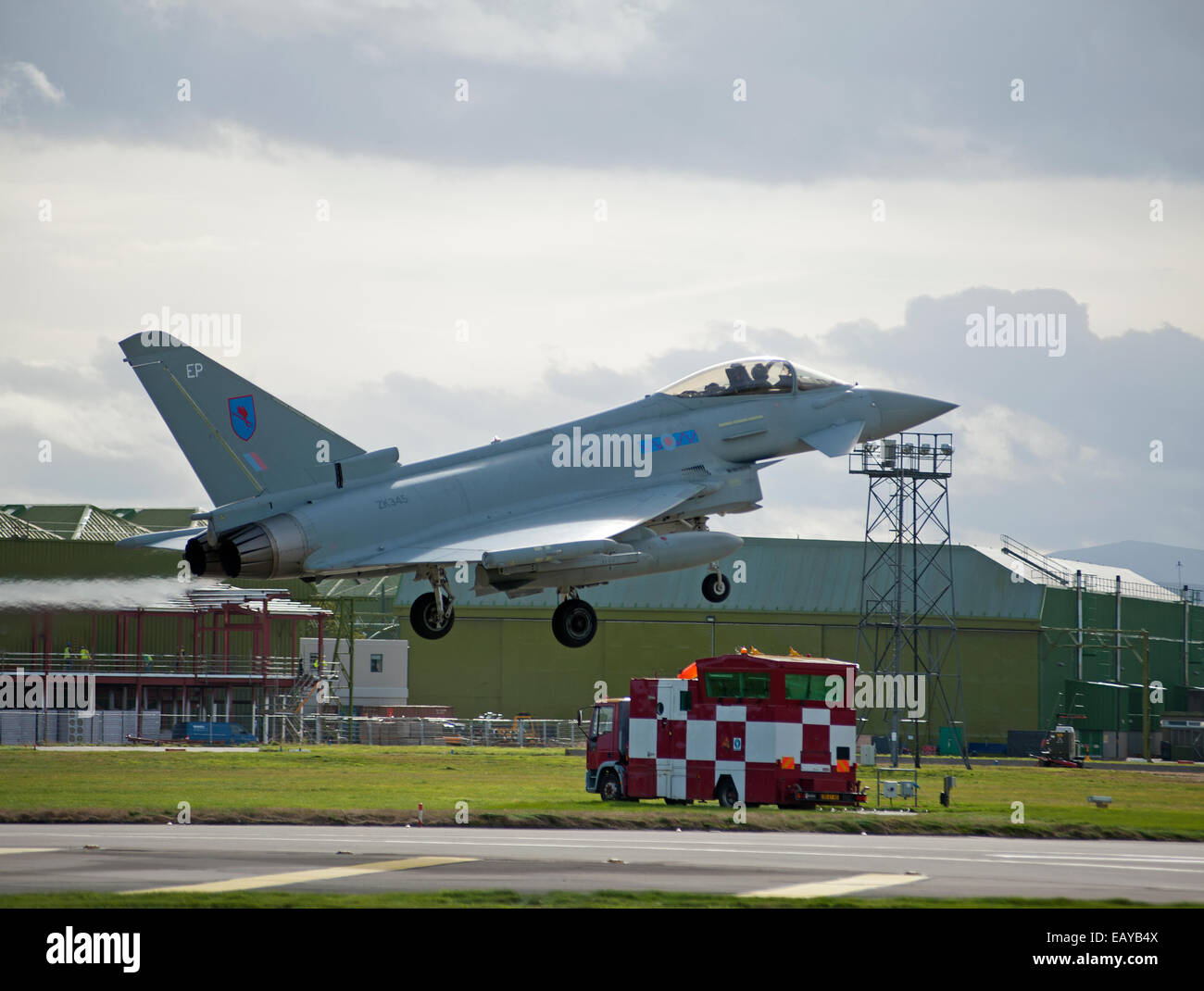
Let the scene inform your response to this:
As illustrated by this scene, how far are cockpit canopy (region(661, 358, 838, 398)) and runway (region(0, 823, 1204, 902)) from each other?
799 cm

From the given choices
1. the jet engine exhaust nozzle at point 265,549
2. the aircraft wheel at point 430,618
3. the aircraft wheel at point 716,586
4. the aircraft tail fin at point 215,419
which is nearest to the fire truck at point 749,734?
the aircraft wheel at point 716,586

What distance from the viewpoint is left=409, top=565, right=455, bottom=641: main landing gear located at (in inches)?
1011

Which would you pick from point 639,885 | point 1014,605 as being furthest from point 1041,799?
point 1014,605

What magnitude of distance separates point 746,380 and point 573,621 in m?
5.55

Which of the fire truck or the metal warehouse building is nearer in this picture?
the fire truck

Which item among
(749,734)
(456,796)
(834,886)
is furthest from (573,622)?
(456,796)

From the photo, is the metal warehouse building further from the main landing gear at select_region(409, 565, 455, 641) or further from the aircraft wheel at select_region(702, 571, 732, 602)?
the main landing gear at select_region(409, 565, 455, 641)

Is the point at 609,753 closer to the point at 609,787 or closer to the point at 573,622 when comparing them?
the point at 609,787

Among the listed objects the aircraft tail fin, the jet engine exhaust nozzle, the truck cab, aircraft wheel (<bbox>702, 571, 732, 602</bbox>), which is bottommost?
the truck cab

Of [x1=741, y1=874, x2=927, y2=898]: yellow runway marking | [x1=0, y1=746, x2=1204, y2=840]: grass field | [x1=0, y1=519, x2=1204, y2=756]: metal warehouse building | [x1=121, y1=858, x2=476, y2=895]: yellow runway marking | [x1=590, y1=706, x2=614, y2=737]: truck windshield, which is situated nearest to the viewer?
[x1=121, y1=858, x2=476, y2=895]: yellow runway marking

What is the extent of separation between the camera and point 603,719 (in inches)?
1548

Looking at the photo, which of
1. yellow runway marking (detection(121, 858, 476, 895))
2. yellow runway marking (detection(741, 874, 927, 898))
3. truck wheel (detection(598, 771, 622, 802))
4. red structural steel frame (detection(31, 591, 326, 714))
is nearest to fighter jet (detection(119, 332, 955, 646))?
yellow runway marking (detection(121, 858, 476, 895))

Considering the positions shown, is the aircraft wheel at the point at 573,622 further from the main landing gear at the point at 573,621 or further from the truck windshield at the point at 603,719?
the truck windshield at the point at 603,719

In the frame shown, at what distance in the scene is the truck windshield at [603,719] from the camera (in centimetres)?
3900
